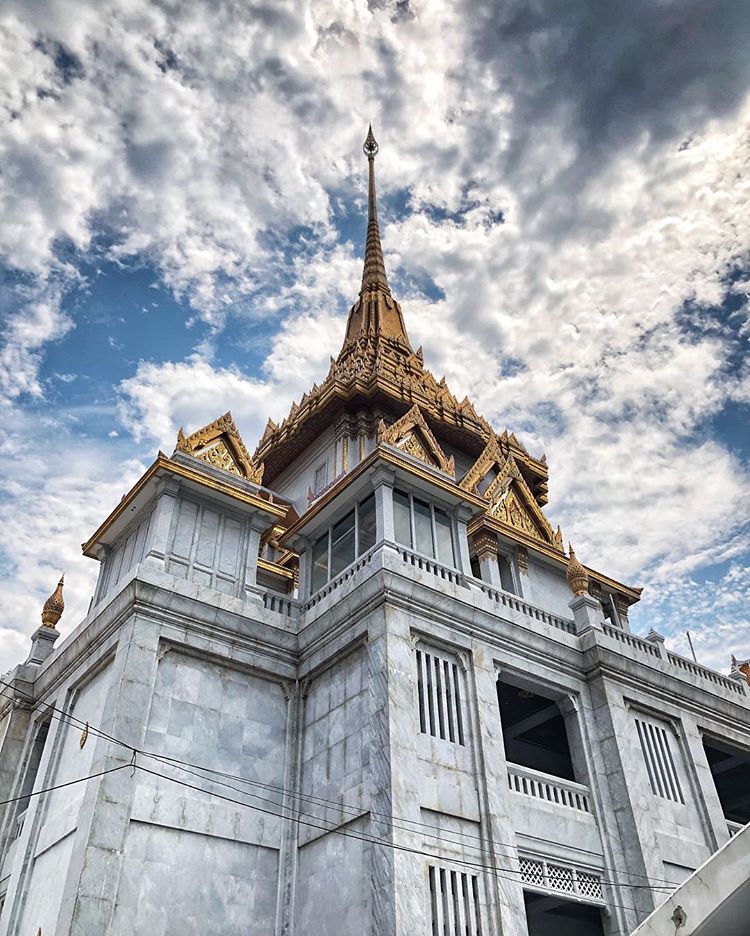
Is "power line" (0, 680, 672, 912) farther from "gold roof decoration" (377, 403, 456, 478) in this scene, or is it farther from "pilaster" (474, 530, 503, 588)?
"gold roof decoration" (377, 403, 456, 478)

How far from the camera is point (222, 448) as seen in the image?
2669cm

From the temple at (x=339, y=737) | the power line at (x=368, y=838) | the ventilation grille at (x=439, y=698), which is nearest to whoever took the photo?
the power line at (x=368, y=838)

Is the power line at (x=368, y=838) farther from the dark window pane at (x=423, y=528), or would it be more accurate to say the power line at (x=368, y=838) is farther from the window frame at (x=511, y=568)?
the window frame at (x=511, y=568)

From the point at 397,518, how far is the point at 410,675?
5.77 metres

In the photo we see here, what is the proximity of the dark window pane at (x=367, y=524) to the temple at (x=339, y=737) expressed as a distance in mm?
89

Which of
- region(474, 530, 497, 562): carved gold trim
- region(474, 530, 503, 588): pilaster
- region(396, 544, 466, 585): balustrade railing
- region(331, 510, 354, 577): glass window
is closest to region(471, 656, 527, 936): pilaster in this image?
region(396, 544, 466, 585): balustrade railing

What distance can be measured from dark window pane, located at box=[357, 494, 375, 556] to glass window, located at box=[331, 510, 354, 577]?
15.4 inches

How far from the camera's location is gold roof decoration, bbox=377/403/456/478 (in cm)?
2917

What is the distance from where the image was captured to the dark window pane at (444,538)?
81.0 ft

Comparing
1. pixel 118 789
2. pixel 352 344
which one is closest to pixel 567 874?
pixel 118 789

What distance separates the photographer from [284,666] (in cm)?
2241

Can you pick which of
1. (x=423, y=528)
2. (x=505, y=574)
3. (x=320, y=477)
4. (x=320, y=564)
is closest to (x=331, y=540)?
(x=320, y=564)

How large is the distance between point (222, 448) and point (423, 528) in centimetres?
692

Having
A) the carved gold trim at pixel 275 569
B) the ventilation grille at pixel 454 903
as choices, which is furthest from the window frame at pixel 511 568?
the ventilation grille at pixel 454 903
